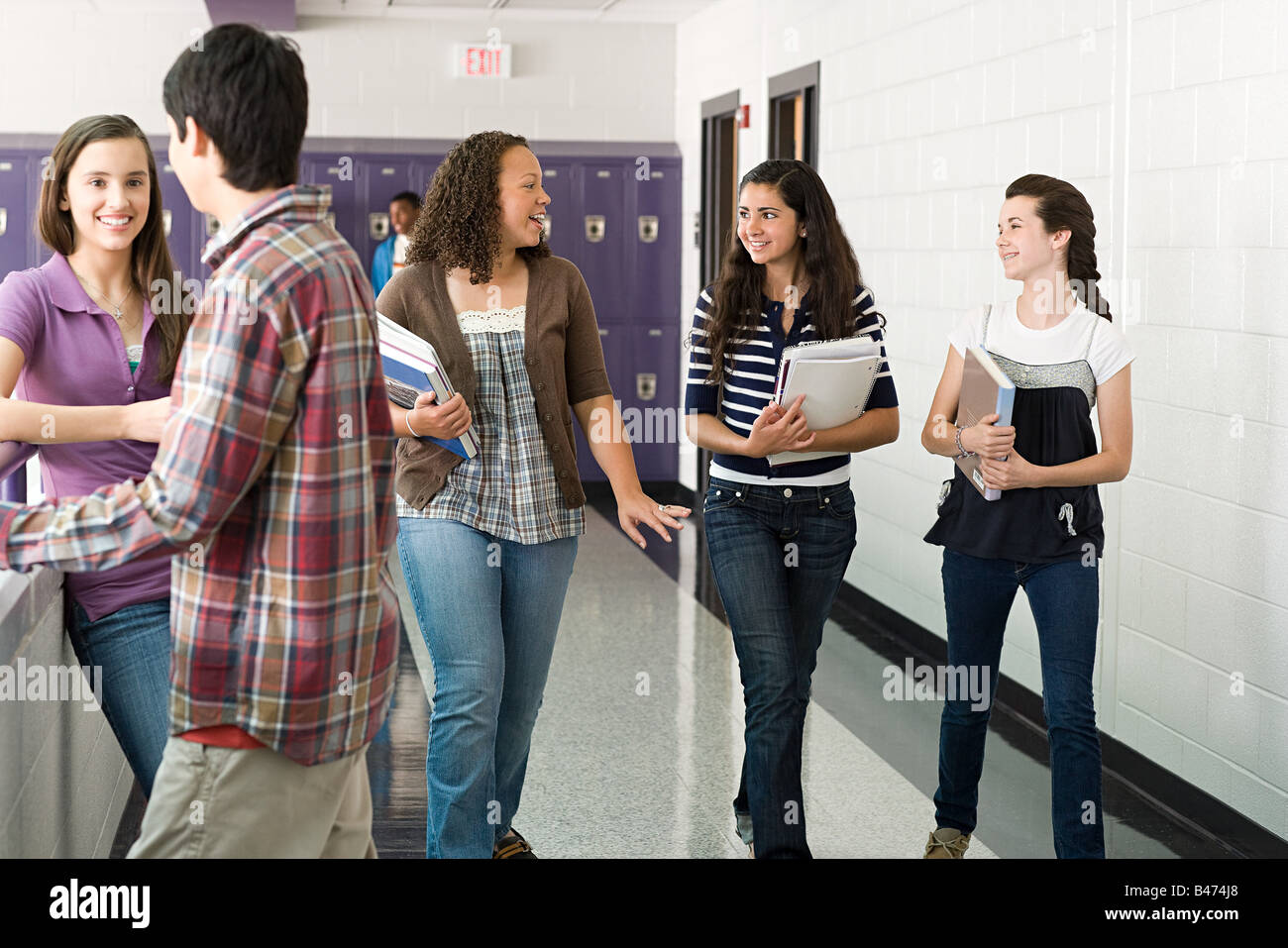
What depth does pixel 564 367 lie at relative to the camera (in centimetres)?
287

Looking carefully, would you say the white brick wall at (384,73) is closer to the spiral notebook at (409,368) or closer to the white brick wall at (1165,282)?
the white brick wall at (1165,282)

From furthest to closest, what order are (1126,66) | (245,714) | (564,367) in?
(1126,66), (564,367), (245,714)

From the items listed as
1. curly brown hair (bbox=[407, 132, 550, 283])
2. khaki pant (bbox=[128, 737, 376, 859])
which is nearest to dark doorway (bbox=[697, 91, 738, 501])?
curly brown hair (bbox=[407, 132, 550, 283])

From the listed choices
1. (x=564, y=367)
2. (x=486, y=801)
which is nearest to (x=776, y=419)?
(x=564, y=367)

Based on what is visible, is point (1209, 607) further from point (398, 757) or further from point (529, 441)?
point (398, 757)

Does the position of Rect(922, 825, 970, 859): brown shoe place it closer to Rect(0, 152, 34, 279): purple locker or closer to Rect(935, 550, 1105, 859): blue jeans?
Rect(935, 550, 1105, 859): blue jeans

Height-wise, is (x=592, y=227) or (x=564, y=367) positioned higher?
(x=592, y=227)

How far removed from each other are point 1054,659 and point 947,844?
52cm

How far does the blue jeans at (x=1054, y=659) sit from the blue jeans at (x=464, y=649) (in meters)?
0.91

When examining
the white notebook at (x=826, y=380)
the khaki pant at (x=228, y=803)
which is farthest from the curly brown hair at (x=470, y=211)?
the khaki pant at (x=228, y=803)

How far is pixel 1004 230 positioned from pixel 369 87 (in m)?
6.44

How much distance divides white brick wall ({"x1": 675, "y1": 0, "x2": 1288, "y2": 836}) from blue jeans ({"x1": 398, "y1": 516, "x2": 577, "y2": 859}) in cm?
175

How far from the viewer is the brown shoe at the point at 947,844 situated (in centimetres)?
299

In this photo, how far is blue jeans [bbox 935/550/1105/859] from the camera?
2.72 metres
